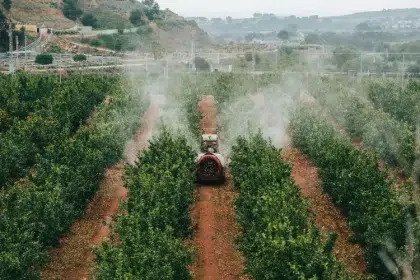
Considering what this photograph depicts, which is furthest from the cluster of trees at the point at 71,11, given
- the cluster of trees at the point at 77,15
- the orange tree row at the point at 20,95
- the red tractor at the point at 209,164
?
the red tractor at the point at 209,164

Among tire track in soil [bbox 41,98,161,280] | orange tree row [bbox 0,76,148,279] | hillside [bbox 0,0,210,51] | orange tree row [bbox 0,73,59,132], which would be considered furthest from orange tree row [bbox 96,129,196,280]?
hillside [bbox 0,0,210,51]

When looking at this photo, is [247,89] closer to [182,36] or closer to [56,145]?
[56,145]

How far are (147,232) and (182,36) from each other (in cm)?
14424

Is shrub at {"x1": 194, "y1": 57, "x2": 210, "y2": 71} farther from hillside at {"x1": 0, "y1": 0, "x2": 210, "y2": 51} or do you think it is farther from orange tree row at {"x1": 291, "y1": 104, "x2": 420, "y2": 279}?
orange tree row at {"x1": 291, "y1": 104, "x2": 420, "y2": 279}

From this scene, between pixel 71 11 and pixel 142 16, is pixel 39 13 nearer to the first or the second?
pixel 71 11

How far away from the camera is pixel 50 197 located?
25328 millimetres

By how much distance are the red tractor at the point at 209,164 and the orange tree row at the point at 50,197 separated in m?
5.51

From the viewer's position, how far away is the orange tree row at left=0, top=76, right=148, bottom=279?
21328 millimetres

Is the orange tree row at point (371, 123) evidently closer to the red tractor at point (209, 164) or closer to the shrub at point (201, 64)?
the red tractor at point (209, 164)

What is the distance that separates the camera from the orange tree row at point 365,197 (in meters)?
22.0

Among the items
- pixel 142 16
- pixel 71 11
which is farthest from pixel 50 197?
pixel 142 16

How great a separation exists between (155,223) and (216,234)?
8115 millimetres

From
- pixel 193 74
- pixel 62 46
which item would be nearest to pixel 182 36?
pixel 62 46

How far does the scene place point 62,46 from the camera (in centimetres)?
11688
